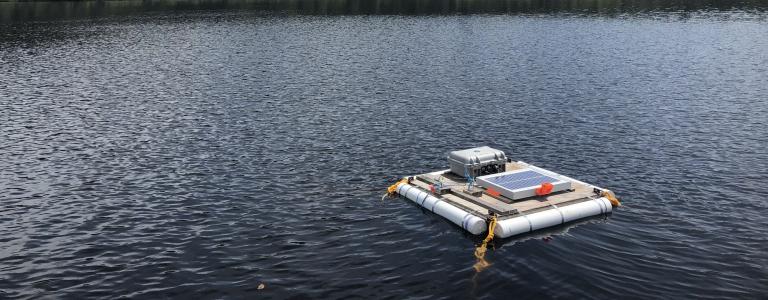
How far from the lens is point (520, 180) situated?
38.4m

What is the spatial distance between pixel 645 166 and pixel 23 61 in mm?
102403

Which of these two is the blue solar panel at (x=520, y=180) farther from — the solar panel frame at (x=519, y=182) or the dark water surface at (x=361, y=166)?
the dark water surface at (x=361, y=166)

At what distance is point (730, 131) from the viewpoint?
2137 inches

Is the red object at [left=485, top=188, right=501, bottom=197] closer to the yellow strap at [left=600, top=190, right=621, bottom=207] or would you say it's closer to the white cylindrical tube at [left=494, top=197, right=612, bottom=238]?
the white cylindrical tube at [left=494, top=197, right=612, bottom=238]

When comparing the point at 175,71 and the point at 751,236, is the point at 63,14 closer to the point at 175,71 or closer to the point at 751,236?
the point at 175,71

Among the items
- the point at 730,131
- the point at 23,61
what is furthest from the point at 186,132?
the point at 23,61

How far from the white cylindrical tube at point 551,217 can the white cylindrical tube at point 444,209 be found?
3.61 ft

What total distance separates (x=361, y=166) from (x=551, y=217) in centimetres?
1680

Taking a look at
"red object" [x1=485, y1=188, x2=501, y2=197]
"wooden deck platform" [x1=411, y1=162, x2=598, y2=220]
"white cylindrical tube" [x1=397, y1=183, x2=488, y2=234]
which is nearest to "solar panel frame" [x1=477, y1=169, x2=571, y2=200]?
"red object" [x1=485, y1=188, x2=501, y2=197]

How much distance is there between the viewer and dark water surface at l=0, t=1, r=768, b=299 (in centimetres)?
3016

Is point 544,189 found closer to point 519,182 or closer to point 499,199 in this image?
point 519,182

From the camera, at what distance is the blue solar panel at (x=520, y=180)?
37500 mm

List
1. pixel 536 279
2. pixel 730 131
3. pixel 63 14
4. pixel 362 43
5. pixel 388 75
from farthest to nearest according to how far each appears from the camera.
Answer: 1. pixel 63 14
2. pixel 362 43
3. pixel 388 75
4. pixel 730 131
5. pixel 536 279

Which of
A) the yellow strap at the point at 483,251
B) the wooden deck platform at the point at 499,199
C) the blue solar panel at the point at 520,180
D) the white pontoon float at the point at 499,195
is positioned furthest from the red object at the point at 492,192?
the yellow strap at the point at 483,251
